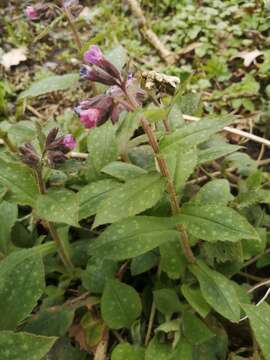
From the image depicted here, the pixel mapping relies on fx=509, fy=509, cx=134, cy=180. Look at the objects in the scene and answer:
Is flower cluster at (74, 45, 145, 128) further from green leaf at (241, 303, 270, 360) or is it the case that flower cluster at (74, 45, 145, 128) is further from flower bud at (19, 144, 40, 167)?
green leaf at (241, 303, 270, 360)

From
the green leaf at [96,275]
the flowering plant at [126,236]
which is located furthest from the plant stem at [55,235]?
the green leaf at [96,275]

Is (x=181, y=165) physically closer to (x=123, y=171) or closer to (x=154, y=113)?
(x=123, y=171)

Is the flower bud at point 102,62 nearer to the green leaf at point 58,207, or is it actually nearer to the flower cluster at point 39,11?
the green leaf at point 58,207

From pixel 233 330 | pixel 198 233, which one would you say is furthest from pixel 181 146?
pixel 233 330

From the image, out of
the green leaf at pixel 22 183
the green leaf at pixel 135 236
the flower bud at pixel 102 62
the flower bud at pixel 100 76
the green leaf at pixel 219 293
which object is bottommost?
the green leaf at pixel 219 293

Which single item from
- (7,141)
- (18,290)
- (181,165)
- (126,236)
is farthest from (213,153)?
(7,141)

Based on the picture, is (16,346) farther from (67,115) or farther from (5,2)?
(5,2)
